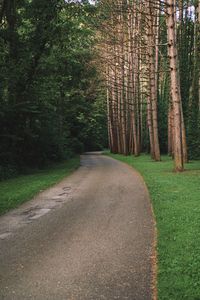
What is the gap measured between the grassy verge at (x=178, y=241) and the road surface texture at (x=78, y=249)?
0.23 meters

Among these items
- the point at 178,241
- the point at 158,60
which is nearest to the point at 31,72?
the point at 158,60

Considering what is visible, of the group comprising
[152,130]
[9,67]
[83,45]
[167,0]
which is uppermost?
[83,45]

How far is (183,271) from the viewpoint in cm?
553

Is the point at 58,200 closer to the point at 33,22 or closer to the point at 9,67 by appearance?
the point at 9,67

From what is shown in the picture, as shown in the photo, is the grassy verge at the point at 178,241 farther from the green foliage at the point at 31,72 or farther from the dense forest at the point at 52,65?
the green foliage at the point at 31,72

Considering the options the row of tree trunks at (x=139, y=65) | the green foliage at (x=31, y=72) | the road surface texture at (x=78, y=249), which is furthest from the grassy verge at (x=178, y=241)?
the green foliage at (x=31, y=72)

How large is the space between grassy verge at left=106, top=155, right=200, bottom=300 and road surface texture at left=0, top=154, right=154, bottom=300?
0.23 m

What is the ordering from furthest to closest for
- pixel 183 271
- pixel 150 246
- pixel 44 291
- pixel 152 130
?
pixel 152 130
pixel 150 246
pixel 183 271
pixel 44 291

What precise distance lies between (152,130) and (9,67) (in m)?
12.1

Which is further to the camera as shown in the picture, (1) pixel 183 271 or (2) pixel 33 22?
(2) pixel 33 22

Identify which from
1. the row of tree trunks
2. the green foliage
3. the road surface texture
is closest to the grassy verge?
the road surface texture

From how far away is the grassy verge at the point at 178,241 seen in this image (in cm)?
504

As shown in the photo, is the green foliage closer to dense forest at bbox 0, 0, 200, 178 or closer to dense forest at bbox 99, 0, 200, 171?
dense forest at bbox 0, 0, 200, 178

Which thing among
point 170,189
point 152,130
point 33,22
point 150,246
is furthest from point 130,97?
point 150,246
